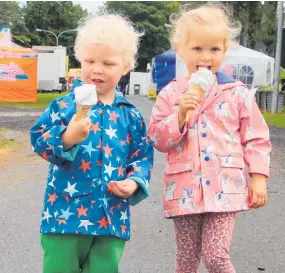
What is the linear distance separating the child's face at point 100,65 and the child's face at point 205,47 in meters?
0.42

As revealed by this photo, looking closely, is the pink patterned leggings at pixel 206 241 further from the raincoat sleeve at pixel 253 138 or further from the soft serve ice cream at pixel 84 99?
the soft serve ice cream at pixel 84 99

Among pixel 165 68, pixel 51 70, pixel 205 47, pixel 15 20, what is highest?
pixel 15 20

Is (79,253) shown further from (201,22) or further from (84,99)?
(201,22)

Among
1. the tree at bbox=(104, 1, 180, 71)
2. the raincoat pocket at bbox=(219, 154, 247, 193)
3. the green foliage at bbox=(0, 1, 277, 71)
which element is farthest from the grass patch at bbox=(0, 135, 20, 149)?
the tree at bbox=(104, 1, 180, 71)

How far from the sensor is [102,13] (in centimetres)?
317

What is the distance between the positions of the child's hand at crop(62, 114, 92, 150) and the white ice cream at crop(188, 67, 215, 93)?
0.58m

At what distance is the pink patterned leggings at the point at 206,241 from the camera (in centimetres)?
290

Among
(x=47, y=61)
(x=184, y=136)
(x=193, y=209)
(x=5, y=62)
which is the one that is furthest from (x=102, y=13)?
(x=47, y=61)

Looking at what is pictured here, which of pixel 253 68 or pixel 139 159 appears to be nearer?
pixel 139 159

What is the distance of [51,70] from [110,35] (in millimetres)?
38988

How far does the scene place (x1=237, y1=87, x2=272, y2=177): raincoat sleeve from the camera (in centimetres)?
297

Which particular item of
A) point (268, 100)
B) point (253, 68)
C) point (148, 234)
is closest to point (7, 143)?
point (148, 234)

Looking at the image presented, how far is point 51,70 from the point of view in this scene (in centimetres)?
4106

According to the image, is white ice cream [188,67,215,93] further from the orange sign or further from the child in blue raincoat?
the orange sign
